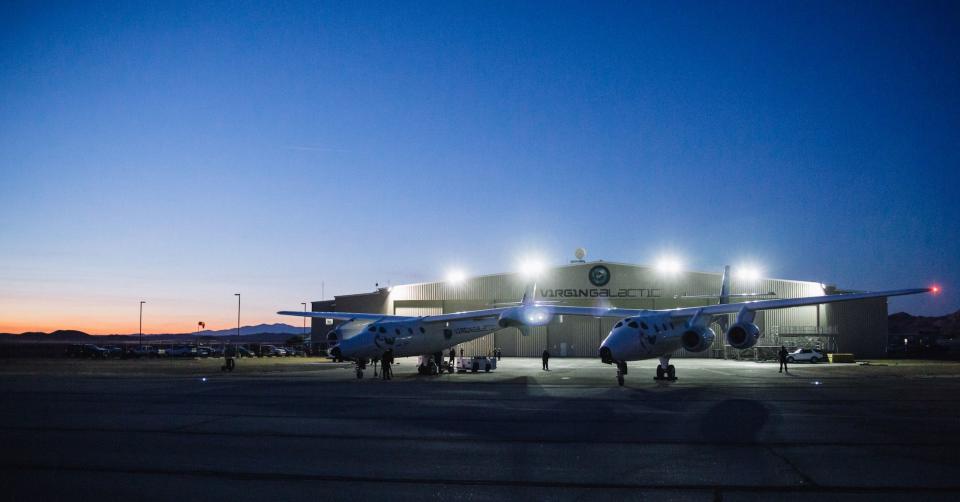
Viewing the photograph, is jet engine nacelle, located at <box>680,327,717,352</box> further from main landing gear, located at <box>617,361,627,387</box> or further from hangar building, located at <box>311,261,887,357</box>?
hangar building, located at <box>311,261,887,357</box>

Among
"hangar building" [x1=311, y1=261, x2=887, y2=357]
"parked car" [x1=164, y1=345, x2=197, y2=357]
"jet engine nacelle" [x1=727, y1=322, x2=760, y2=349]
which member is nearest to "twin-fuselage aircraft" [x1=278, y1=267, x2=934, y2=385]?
"jet engine nacelle" [x1=727, y1=322, x2=760, y2=349]

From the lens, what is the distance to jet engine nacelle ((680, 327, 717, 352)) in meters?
30.8

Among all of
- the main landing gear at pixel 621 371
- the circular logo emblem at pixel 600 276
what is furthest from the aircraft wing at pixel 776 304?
the circular logo emblem at pixel 600 276

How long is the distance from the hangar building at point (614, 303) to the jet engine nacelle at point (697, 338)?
3783 cm

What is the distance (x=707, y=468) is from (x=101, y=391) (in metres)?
22.5

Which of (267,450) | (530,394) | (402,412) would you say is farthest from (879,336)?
(267,450)

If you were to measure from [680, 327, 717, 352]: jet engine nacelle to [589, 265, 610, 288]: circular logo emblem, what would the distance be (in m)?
41.5

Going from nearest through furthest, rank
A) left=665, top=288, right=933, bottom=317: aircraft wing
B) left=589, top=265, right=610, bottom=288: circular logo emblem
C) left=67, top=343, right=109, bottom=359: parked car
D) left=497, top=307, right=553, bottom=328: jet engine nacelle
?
1. left=665, top=288, right=933, bottom=317: aircraft wing
2. left=497, top=307, right=553, bottom=328: jet engine nacelle
3. left=67, top=343, right=109, bottom=359: parked car
4. left=589, top=265, right=610, bottom=288: circular logo emblem

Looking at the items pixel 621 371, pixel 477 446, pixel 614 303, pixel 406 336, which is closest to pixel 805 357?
pixel 614 303

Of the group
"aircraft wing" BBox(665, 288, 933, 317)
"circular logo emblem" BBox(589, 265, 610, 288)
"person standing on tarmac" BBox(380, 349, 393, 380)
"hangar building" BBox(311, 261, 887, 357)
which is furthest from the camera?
"circular logo emblem" BBox(589, 265, 610, 288)

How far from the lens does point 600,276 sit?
7306 cm

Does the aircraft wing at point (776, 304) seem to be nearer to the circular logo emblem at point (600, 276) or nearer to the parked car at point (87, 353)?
the circular logo emblem at point (600, 276)

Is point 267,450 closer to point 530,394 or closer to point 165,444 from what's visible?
point 165,444

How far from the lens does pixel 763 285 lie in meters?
70.1
